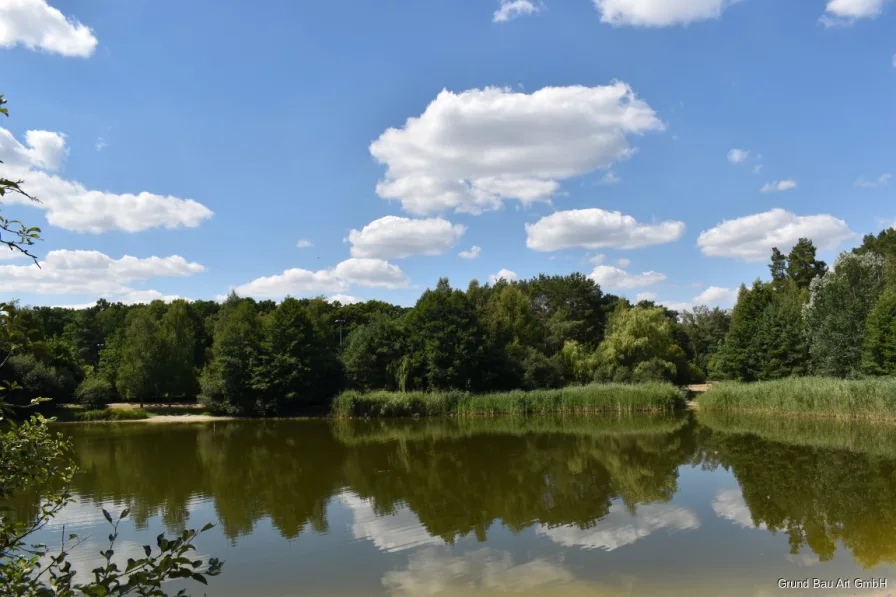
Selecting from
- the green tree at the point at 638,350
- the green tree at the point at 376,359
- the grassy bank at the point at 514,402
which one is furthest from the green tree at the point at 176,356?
the green tree at the point at 638,350

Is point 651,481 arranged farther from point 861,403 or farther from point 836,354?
point 836,354

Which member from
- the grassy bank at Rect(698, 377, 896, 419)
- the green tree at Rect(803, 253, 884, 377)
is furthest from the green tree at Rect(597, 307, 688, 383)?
the green tree at Rect(803, 253, 884, 377)

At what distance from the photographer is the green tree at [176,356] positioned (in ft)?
140

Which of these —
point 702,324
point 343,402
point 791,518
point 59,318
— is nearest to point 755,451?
point 791,518

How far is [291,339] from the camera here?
39.8 metres

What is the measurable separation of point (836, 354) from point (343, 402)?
31464 millimetres

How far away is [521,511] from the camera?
12.8 meters

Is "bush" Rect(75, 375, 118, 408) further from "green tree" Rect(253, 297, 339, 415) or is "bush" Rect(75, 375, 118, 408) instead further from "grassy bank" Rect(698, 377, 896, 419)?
"grassy bank" Rect(698, 377, 896, 419)

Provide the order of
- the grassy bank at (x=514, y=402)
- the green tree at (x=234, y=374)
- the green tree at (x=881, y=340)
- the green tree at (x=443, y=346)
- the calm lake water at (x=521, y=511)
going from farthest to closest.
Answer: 1. the green tree at (x=443, y=346)
2. the green tree at (x=234, y=374)
3. the grassy bank at (x=514, y=402)
4. the green tree at (x=881, y=340)
5. the calm lake water at (x=521, y=511)

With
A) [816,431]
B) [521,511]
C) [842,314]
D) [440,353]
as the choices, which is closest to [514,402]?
[440,353]

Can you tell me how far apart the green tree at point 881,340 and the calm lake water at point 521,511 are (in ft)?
23.8

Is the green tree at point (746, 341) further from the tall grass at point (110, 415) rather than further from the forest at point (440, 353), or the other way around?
the tall grass at point (110, 415)

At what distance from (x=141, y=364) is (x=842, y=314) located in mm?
48328

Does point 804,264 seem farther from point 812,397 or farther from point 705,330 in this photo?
point 812,397
